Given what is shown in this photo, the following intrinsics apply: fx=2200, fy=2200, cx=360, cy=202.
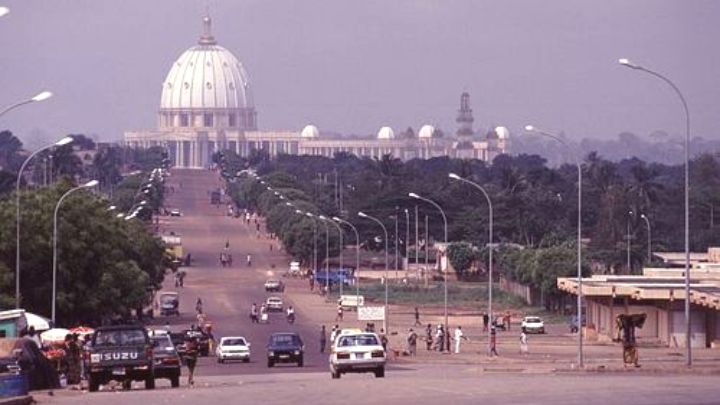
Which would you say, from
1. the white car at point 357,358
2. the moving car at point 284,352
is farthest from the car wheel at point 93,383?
the moving car at point 284,352

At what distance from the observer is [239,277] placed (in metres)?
124

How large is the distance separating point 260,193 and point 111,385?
481 feet

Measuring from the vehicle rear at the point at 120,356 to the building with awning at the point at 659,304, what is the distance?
2586cm

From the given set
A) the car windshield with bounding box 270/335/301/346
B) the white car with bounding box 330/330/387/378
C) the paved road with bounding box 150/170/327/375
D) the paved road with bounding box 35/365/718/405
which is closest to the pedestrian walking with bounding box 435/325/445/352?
the paved road with bounding box 150/170/327/375

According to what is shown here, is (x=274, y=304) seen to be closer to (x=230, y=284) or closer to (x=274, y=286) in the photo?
(x=274, y=286)

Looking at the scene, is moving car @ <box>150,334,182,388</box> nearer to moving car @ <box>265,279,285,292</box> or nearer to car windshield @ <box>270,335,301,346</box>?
car windshield @ <box>270,335,301,346</box>

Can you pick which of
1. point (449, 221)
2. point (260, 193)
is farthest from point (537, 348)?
point (260, 193)

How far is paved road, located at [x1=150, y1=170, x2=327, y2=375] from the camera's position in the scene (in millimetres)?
65744

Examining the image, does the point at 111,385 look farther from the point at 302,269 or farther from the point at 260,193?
the point at 260,193

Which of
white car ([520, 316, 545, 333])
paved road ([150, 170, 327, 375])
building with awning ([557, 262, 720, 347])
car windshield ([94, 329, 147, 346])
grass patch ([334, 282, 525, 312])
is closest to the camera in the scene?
car windshield ([94, 329, 147, 346])

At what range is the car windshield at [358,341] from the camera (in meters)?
45.2

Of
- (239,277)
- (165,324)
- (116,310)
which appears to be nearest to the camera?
(116,310)

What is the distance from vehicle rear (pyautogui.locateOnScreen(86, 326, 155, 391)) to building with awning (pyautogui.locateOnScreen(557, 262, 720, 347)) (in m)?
25.9

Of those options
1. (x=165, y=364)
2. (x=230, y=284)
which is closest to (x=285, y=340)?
(x=165, y=364)
